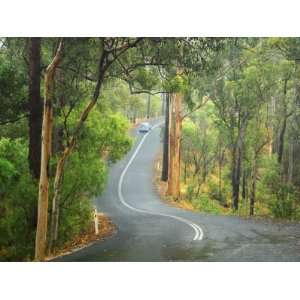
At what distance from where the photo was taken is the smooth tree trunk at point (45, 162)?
1070cm

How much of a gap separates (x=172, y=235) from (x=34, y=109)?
12.2 ft

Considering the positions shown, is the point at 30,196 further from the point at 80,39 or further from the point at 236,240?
the point at 236,240

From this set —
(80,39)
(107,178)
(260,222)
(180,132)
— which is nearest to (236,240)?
(260,222)

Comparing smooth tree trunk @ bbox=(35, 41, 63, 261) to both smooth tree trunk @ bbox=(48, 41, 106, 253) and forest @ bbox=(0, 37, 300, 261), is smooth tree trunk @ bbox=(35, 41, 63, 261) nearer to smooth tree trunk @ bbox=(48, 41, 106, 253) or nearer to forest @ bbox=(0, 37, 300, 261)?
forest @ bbox=(0, 37, 300, 261)

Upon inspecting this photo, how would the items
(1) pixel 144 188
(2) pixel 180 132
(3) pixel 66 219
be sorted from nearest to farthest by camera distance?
(3) pixel 66 219, (1) pixel 144 188, (2) pixel 180 132

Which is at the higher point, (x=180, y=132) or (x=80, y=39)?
(x=80, y=39)

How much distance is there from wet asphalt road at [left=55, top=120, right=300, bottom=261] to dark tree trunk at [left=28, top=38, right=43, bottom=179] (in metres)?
1.70

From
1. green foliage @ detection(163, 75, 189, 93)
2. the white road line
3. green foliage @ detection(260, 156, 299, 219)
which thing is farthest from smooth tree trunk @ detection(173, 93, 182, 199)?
green foliage @ detection(163, 75, 189, 93)

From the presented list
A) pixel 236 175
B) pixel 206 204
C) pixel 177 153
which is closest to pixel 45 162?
pixel 177 153

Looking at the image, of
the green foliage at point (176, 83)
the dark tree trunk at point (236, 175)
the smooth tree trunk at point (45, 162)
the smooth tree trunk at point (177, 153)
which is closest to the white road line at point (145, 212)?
the smooth tree trunk at point (45, 162)

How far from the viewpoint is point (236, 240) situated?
11055 mm

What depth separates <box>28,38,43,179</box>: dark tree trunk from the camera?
11250 mm
